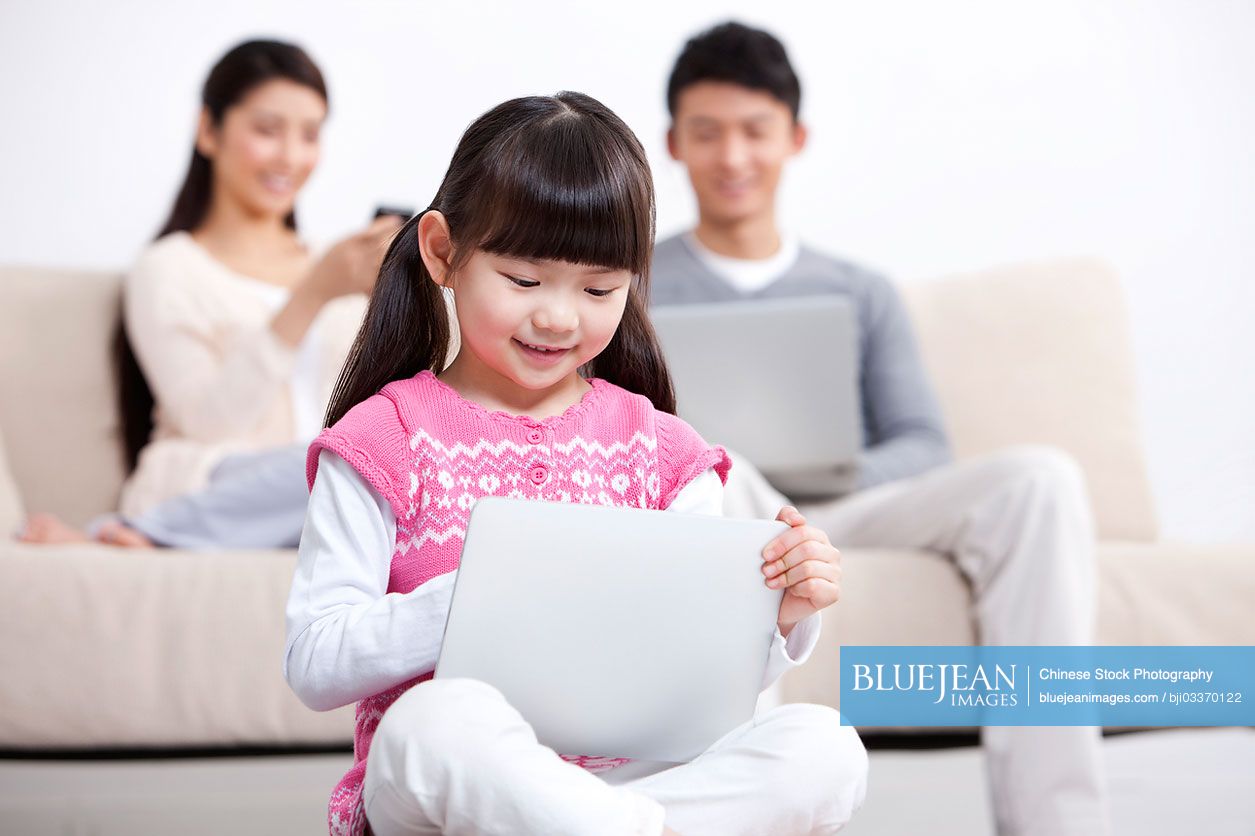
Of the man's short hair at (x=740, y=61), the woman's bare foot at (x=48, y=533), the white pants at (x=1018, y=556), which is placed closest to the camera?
the white pants at (x=1018, y=556)

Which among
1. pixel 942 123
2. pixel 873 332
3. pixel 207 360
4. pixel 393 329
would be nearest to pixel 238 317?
pixel 207 360

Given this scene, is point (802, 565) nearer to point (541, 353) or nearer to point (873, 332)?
point (541, 353)

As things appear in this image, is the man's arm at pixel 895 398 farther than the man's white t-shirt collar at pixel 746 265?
No

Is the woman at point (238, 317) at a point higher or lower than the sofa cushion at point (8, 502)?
higher

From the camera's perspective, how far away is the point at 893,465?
200 cm

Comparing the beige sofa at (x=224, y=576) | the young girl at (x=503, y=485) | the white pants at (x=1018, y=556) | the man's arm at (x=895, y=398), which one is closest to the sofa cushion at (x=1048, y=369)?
the beige sofa at (x=224, y=576)

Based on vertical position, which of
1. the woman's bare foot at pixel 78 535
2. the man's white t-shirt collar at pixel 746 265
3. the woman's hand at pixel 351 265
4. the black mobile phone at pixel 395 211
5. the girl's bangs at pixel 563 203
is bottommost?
the woman's bare foot at pixel 78 535

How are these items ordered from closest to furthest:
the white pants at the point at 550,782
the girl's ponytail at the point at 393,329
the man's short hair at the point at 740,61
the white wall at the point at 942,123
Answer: the white pants at the point at 550,782, the girl's ponytail at the point at 393,329, the man's short hair at the point at 740,61, the white wall at the point at 942,123

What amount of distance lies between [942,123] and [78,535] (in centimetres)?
178

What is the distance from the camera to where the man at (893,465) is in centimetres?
152

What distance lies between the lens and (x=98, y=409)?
2.08 meters

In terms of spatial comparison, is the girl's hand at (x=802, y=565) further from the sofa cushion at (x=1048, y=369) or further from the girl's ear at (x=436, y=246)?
the sofa cushion at (x=1048, y=369)

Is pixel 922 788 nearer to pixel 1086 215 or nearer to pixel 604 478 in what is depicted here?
pixel 604 478

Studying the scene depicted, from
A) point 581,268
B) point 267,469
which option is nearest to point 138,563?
point 267,469
